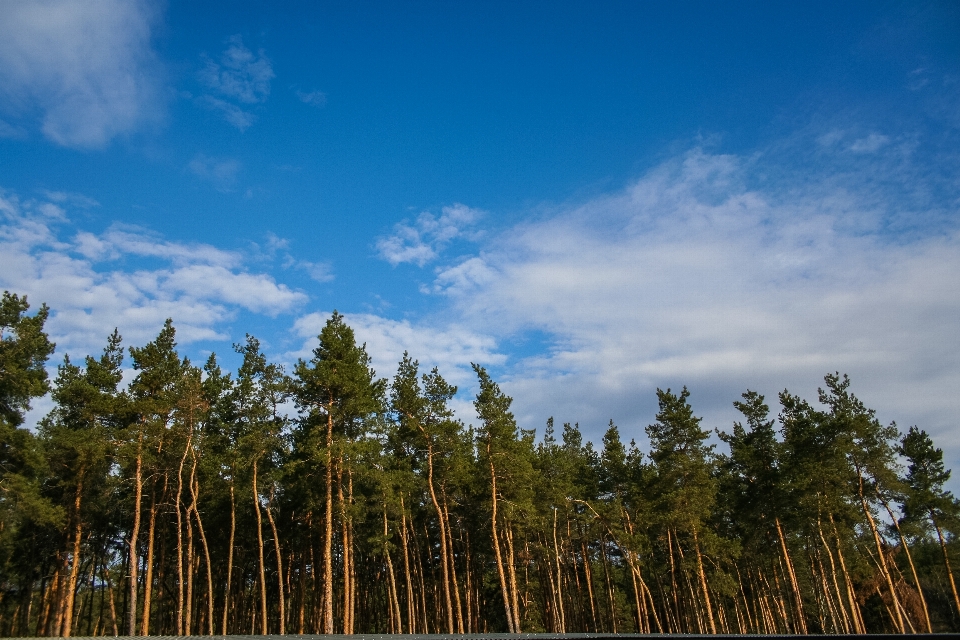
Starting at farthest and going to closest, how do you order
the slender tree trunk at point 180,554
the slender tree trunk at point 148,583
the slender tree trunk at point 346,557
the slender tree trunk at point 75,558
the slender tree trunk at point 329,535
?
the slender tree trunk at point 75,558 → the slender tree trunk at point 346,557 → the slender tree trunk at point 180,554 → the slender tree trunk at point 148,583 → the slender tree trunk at point 329,535

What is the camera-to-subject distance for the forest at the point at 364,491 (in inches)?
973

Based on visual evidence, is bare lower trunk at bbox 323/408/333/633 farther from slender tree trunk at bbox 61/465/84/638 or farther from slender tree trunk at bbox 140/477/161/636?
slender tree trunk at bbox 61/465/84/638

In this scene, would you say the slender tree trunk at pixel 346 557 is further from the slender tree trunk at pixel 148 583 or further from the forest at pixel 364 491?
the slender tree trunk at pixel 148 583

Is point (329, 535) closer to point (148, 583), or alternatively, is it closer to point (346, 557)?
point (346, 557)

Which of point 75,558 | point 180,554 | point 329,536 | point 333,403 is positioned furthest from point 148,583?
point 333,403

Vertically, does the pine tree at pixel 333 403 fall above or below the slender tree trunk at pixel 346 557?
above

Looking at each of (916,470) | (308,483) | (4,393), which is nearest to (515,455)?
(308,483)

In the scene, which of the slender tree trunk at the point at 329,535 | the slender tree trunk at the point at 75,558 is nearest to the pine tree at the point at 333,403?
the slender tree trunk at the point at 329,535

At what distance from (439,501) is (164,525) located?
14785 mm

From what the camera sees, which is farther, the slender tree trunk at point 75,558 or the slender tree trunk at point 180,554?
the slender tree trunk at point 75,558

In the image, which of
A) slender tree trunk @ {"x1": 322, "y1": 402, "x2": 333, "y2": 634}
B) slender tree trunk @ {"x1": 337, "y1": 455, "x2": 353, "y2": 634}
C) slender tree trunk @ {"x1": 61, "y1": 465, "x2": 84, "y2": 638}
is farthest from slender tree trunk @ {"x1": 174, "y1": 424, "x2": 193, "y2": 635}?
slender tree trunk @ {"x1": 337, "y1": 455, "x2": 353, "y2": 634}

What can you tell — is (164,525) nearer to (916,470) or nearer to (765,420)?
(765,420)

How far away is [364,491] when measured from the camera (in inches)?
1190

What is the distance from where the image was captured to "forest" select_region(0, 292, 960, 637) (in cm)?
2470
